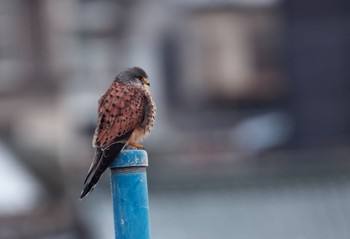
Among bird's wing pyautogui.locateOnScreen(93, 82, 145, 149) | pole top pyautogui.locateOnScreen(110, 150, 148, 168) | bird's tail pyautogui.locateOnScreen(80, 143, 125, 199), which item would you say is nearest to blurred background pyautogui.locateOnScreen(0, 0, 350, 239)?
bird's wing pyautogui.locateOnScreen(93, 82, 145, 149)

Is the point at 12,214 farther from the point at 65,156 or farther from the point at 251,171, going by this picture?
the point at 65,156

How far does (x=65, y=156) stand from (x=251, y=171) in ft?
14.3

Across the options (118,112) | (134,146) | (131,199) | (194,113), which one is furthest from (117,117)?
(194,113)

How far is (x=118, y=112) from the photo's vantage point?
263 inches

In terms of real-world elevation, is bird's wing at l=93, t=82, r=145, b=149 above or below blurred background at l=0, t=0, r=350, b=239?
above

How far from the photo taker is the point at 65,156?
20172mm

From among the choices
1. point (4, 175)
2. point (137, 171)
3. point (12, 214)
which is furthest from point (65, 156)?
point (137, 171)

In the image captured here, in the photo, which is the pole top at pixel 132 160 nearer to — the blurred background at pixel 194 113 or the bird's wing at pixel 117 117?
the bird's wing at pixel 117 117

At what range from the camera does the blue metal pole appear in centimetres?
598

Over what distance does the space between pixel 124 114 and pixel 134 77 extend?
0.31 m

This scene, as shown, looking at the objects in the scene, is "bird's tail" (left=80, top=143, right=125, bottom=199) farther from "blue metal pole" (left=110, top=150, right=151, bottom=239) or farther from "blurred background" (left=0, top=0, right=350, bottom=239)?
"blurred background" (left=0, top=0, right=350, bottom=239)

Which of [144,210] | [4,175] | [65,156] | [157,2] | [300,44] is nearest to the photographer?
[144,210]

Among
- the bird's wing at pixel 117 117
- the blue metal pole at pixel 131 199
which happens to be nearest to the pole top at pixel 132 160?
the blue metal pole at pixel 131 199

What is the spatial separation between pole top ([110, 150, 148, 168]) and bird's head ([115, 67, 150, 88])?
0.81 metres
